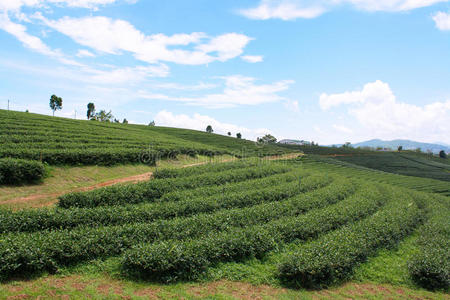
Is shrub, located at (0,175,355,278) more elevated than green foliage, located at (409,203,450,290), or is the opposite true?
shrub, located at (0,175,355,278)

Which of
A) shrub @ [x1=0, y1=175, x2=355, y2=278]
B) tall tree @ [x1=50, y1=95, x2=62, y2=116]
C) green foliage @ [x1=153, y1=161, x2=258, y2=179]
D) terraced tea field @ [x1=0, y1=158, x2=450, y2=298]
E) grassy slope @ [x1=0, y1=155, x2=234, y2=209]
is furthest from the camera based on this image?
tall tree @ [x1=50, y1=95, x2=62, y2=116]

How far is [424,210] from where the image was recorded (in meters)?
20.4

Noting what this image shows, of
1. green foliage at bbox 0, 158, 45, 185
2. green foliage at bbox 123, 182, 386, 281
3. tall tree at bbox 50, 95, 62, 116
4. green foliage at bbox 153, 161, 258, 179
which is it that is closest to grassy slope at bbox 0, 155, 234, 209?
green foliage at bbox 0, 158, 45, 185

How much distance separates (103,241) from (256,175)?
14.9 m

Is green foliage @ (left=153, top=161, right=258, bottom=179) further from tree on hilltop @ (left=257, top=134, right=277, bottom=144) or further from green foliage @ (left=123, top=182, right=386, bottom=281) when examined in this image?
tree on hilltop @ (left=257, top=134, right=277, bottom=144)

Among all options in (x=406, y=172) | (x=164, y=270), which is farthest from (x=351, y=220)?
(x=406, y=172)

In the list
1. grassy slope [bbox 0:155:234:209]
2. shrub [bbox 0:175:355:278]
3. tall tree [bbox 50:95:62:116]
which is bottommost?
shrub [bbox 0:175:355:278]

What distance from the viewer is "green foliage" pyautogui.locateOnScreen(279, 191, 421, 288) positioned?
30.5ft

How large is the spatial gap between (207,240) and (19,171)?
1169 centimetres

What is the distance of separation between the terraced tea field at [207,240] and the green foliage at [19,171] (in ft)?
13.7

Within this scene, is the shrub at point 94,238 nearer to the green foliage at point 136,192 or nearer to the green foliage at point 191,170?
the green foliage at point 136,192

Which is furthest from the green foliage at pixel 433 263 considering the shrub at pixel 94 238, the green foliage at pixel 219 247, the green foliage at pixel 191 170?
the green foliage at pixel 191 170

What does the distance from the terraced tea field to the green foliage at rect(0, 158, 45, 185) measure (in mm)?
4168

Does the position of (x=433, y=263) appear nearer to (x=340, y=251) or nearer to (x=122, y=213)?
(x=340, y=251)
